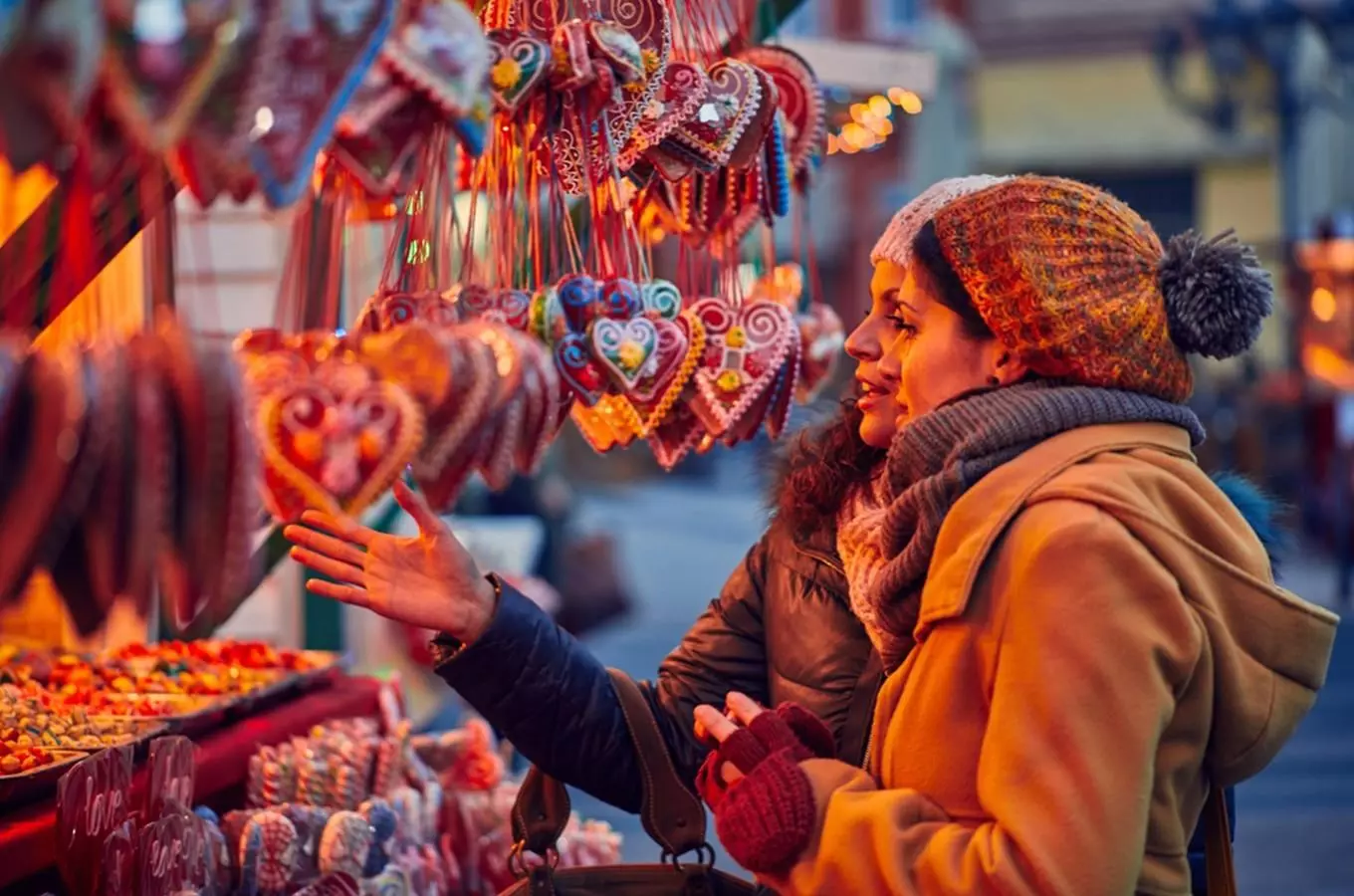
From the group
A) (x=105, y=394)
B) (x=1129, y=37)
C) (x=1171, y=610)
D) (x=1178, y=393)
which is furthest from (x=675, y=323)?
(x=1129, y=37)

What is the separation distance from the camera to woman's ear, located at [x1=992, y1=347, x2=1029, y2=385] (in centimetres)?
176

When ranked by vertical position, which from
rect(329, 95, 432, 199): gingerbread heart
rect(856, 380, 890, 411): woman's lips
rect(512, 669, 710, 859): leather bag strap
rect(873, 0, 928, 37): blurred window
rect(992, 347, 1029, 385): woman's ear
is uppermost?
rect(873, 0, 928, 37): blurred window

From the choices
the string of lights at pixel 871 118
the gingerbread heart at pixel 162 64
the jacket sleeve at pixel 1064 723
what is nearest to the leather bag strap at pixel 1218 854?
the jacket sleeve at pixel 1064 723

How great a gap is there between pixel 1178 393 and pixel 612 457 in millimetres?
16059

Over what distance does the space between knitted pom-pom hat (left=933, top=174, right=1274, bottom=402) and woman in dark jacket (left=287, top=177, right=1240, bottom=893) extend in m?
0.20

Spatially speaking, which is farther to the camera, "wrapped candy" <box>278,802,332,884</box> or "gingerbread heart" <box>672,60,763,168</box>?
"wrapped candy" <box>278,802,332,884</box>

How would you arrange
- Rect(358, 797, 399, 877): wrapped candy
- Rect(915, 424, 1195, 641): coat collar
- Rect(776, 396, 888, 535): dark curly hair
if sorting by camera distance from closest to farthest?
Rect(915, 424, 1195, 641): coat collar → Rect(776, 396, 888, 535): dark curly hair → Rect(358, 797, 399, 877): wrapped candy

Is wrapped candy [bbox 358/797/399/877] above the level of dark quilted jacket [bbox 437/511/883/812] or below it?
below

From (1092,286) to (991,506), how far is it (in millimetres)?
248

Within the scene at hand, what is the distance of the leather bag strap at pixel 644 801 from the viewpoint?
2.16 m

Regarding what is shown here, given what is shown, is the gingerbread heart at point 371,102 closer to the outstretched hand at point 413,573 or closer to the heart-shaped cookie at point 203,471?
the heart-shaped cookie at point 203,471

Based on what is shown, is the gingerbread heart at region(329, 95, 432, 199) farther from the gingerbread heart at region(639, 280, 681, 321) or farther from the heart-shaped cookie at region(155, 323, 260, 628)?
the gingerbread heart at region(639, 280, 681, 321)

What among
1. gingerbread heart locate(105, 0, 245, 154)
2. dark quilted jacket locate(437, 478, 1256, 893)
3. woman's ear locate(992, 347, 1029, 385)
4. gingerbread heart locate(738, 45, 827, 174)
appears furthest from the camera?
gingerbread heart locate(738, 45, 827, 174)

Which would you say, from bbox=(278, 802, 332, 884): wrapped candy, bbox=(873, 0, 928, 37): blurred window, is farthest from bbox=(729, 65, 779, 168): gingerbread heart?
bbox=(873, 0, 928, 37): blurred window
